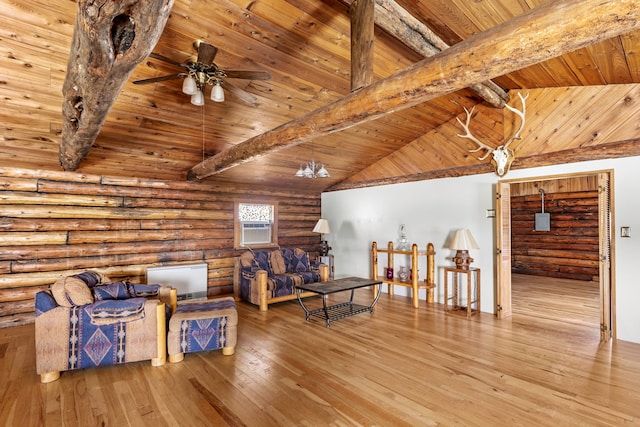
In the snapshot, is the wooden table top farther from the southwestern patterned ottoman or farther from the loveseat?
the southwestern patterned ottoman

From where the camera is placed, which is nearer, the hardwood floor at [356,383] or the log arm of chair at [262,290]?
the hardwood floor at [356,383]

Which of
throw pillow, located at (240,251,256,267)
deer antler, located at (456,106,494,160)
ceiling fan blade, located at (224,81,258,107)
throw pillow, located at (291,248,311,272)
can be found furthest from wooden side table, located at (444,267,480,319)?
ceiling fan blade, located at (224,81,258,107)

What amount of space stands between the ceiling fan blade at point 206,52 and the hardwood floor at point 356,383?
8.93ft

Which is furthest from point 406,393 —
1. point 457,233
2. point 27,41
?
point 27,41

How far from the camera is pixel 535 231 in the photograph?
8.74 meters

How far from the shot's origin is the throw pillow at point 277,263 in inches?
236

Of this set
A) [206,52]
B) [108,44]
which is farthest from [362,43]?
[108,44]

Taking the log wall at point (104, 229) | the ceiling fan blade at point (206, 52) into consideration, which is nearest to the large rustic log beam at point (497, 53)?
the ceiling fan blade at point (206, 52)

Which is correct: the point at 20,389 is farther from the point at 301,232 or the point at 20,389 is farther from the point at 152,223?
the point at 301,232

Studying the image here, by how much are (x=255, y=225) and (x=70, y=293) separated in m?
4.14

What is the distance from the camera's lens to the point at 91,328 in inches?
120

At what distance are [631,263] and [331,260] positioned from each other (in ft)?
17.4

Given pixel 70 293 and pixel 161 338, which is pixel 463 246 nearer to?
pixel 161 338

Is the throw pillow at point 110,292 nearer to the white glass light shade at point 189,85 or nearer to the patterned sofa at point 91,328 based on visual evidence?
the patterned sofa at point 91,328
